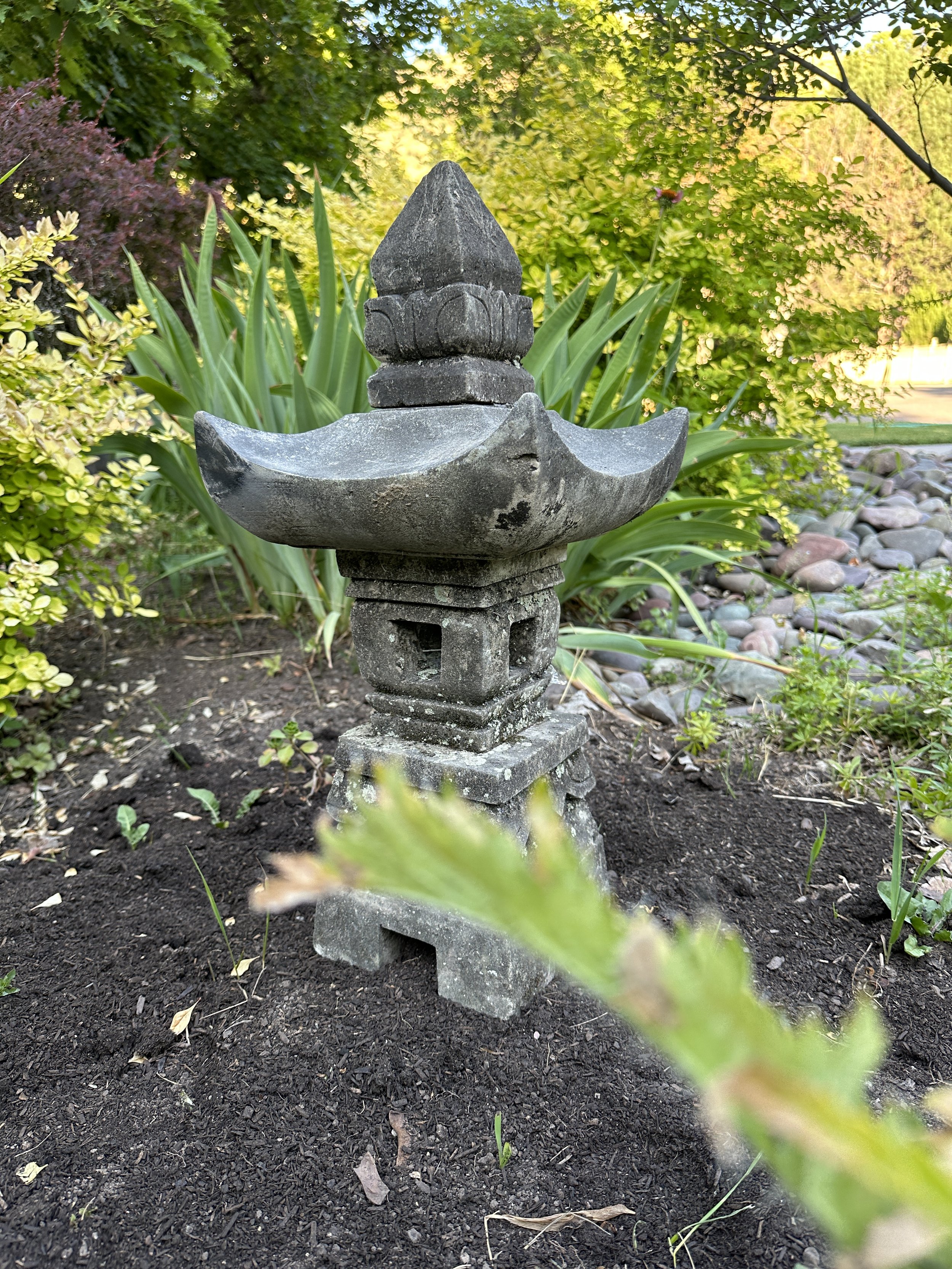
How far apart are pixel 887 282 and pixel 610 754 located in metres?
12.1

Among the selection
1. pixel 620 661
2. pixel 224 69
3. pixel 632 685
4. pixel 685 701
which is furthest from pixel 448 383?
Answer: pixel 224 69

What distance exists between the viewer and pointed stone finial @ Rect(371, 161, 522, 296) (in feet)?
4.97

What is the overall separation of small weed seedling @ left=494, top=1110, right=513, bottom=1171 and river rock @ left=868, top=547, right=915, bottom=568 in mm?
3891

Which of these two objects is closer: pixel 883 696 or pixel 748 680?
pixel 883 696

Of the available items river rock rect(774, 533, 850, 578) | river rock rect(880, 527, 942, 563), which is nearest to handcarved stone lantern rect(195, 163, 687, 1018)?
river rock rect(774, 533, 850, 578)

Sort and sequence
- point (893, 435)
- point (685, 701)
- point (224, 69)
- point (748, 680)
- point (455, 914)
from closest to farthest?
1. point (455, 914)
2. point (685, 701)
3. point (748, 680)
4. point (224, 69)
5. point (893, 435)

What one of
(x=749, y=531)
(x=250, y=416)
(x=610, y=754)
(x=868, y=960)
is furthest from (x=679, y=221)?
(x=868, y=960)

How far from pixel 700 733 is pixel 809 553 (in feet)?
7.33

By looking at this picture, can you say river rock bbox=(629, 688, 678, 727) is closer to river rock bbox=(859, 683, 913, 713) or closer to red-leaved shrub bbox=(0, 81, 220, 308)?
river rock bbox=(859, 683, 913, 713)

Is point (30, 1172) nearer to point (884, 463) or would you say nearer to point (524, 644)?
point (524, 644)

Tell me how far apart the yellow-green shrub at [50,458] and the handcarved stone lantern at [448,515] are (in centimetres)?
99

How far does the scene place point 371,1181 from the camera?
4.39 ft

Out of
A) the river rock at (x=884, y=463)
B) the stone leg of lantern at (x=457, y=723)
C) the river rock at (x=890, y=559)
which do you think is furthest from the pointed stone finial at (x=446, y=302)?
the river rock at (x=884, y=463)

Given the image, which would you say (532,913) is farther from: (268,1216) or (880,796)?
(880,796)
